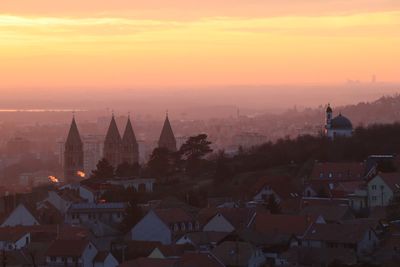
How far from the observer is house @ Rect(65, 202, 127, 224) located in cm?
4156

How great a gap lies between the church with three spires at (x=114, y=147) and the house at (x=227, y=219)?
110 ft

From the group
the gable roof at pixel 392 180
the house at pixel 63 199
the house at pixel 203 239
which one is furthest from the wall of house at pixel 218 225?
the house at pixel 63 199

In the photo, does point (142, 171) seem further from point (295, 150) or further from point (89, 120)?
point (89, 120)

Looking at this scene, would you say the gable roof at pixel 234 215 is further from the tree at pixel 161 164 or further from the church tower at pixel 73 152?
the church tower at pixel 73 152

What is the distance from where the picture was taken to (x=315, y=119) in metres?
149

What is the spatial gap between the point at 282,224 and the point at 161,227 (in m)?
4.26

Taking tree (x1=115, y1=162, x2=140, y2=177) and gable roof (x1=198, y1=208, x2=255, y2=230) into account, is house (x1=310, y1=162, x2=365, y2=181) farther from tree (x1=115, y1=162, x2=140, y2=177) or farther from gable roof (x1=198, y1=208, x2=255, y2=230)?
tree (x1=115, y1=162, x2=140, y2=177)

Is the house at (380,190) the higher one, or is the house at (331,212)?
the house at (380,190)

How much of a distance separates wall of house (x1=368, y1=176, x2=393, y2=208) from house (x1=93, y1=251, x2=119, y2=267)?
454 inches

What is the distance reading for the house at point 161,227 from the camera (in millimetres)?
35844

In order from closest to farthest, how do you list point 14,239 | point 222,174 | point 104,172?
point 14,239
point 222,174
point 104,172

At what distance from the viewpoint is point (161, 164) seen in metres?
54.5

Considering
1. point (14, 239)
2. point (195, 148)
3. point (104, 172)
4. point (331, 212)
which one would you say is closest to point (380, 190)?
point (331, 212)

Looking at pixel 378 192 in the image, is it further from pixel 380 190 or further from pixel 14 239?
pixel 14 239
